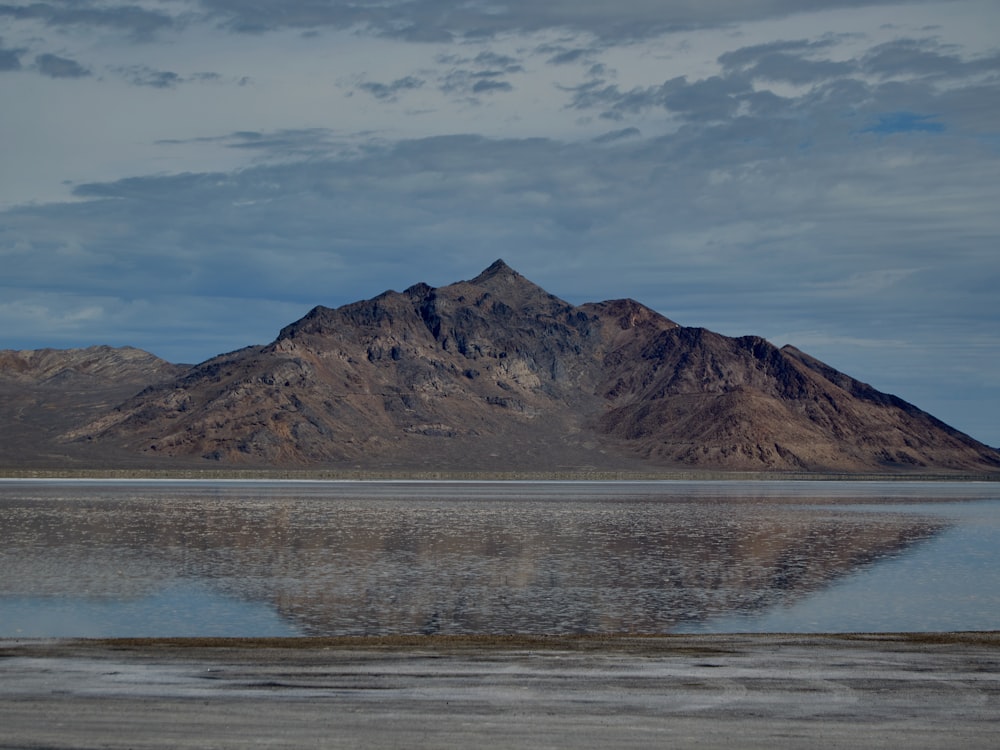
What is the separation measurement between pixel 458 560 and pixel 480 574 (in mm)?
3917

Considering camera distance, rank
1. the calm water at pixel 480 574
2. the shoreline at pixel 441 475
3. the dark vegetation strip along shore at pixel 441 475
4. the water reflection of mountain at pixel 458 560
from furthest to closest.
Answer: the dark vegetation strip along shore at pixel 441 475 < the shoreline at pixel 441 475 < the water reflection of mountain at pixel 458 560 < the calm water at pixel 480 574

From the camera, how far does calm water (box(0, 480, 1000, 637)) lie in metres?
22.4

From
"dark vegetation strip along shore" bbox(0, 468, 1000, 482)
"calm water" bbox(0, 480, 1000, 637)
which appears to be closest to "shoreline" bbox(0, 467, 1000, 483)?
"dark vegetation strip along shore" bbox(0, 468, 1000, 482)

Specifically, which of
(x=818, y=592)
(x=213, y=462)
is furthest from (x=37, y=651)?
(x=213, y=462)

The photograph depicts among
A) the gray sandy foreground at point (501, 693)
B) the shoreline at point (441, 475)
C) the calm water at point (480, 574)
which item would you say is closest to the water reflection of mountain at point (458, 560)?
the calm water at point (480, 574)

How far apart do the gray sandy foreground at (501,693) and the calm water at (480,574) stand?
11.2 feet

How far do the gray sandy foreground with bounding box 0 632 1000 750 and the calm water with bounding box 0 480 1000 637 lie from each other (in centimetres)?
341

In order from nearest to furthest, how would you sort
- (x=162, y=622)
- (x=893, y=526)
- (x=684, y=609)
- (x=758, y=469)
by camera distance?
1. (x=162, y=622)
2. (x=684, y=609)
3. (x=893, y=526)
4. (x=758, y=469)

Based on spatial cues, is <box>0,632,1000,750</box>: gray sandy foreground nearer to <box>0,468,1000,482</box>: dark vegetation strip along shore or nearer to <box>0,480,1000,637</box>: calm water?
<box>0,480,1000,637</box>: calm water

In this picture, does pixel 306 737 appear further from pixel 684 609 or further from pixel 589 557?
pixel 589 557

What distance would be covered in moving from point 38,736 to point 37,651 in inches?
219

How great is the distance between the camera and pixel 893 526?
55.4m

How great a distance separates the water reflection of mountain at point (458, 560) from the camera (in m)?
23.8

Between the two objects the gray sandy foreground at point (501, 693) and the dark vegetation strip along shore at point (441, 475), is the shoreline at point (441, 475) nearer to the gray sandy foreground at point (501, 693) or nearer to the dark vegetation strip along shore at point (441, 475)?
the dark vegetation strip along shore at point (441, 475)
